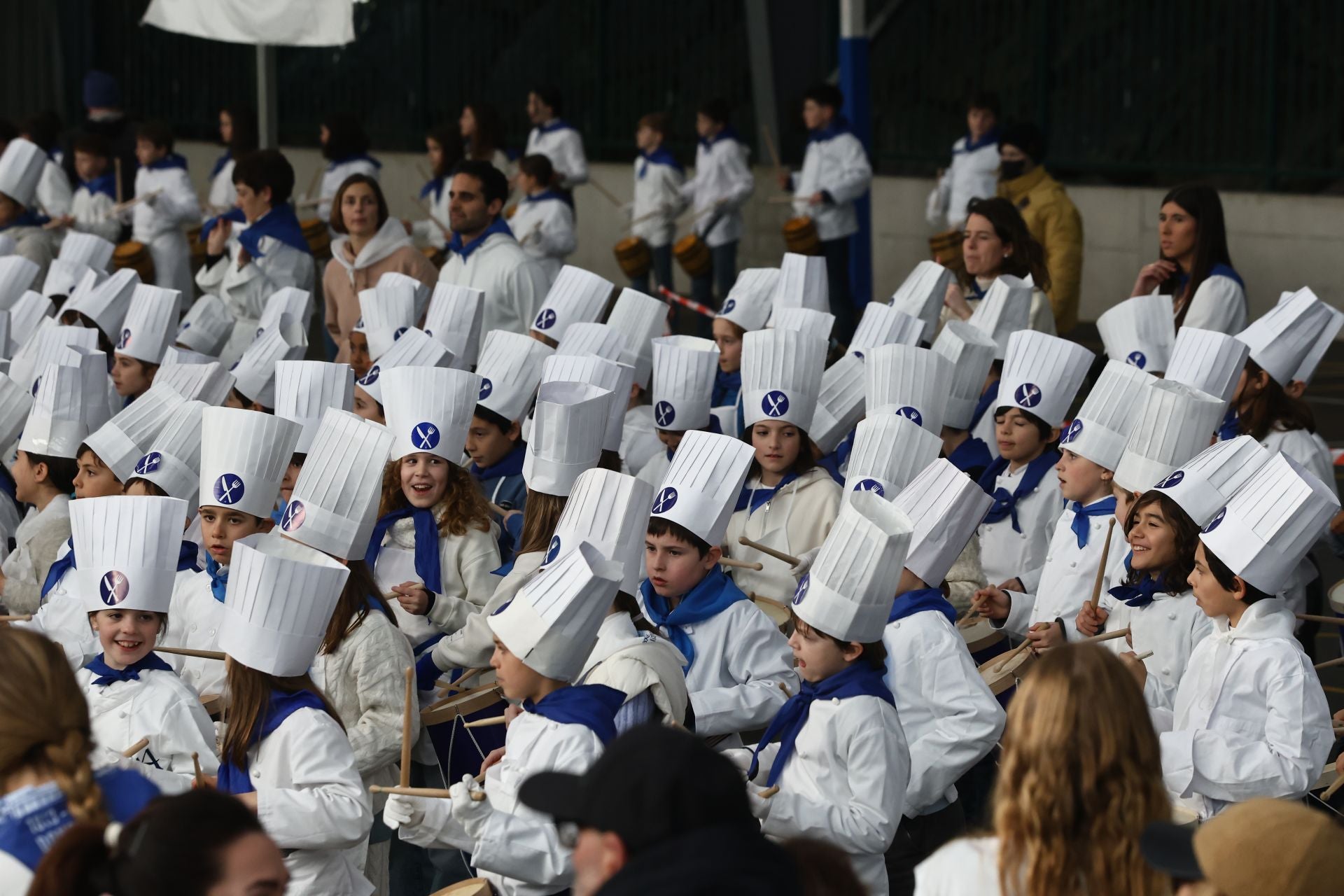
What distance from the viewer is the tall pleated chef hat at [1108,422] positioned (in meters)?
5.54

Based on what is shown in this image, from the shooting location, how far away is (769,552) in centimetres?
512

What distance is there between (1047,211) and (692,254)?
257 cm

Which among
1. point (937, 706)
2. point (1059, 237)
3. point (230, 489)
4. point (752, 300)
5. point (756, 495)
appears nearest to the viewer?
point (937, 706)

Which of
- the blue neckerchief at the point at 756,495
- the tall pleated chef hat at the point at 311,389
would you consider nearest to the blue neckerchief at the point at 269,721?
the blue neckerchief at the point at 756,495

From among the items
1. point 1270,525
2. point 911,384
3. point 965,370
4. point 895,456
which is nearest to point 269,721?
point 1270,525

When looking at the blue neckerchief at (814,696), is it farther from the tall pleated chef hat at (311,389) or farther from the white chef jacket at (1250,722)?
the tall pleated chef hat at (311,389)

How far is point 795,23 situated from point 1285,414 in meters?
10.7

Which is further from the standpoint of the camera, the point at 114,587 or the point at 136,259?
the point at 136,259

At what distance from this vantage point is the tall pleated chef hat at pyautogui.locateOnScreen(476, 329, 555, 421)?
20.7 ft

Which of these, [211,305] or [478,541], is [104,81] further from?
[478,541]

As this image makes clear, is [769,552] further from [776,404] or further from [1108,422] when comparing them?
[1108,422]

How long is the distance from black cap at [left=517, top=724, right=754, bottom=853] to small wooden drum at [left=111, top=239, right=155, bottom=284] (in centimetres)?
934

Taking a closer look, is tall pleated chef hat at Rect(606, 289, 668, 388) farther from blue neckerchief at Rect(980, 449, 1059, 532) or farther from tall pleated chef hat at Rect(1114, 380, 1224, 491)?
tall pleated chef hat at Rect(1114, 380, 1224, 491)

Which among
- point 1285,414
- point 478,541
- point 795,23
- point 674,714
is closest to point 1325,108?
point 795,23
